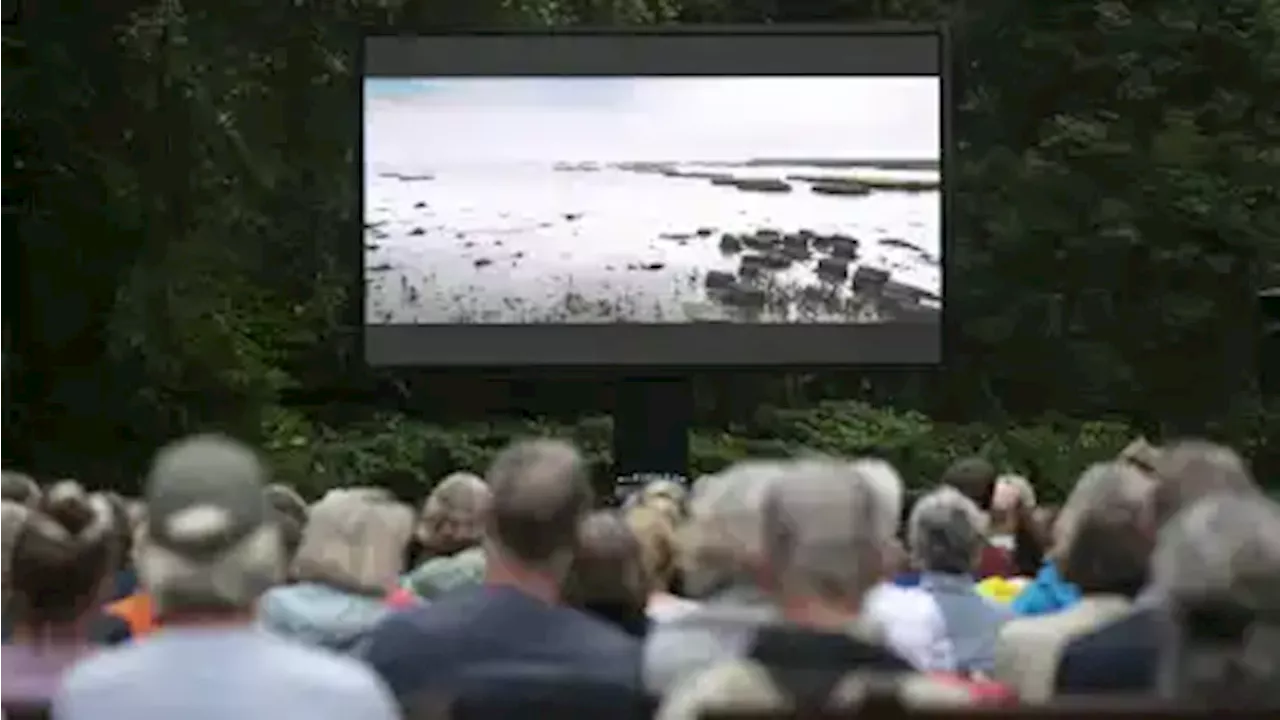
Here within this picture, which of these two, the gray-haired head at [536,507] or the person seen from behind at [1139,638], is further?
the person seen from behind at [1139,638]

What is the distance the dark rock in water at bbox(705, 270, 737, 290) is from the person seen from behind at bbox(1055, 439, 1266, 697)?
34.2 ft

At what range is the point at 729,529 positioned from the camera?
4.64 meters

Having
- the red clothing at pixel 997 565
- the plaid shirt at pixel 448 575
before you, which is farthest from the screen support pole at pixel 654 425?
the plaid shirt at pixel 448 575

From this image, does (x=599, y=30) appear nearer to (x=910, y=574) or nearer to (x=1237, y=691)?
(x=910, y=574)

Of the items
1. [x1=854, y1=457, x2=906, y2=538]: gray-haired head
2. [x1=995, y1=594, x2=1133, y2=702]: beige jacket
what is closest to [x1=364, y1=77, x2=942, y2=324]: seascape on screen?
[x1=854, y1=457, x2=906, y2=538]: gray-haired head

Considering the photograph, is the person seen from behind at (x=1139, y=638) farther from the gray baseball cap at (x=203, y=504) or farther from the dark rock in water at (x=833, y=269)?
the dark rock in water at (x=833, y=269)

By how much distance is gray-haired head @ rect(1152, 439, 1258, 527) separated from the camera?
187 inches

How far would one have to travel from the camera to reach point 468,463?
2089 cm

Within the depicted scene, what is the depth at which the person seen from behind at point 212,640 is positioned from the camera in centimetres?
366

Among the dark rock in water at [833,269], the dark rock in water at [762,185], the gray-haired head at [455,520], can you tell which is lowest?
the gray-haired head at [455,520]

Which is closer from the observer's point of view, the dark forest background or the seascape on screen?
the seascape on screen

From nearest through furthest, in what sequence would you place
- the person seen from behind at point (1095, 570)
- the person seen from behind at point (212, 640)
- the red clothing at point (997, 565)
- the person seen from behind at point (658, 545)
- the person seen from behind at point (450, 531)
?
the person seen from behind at point (212, 640) < the person seen from behind at point (1095, 570) < the person seen from behind at point (658, 545) < the person seen from behind at point (450, 531) < the red clothing at point (997, 565)

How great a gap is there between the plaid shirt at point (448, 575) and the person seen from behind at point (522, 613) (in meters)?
1.78

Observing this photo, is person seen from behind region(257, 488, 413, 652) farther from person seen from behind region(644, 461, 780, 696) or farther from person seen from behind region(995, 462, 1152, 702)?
person seen from behind region(995, 462, 1152, 702)
